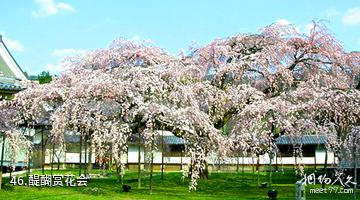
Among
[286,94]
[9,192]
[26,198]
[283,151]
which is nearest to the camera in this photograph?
[26,198]

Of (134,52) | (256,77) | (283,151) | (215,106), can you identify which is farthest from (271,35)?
(283,151)

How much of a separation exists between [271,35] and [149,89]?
6729 mm

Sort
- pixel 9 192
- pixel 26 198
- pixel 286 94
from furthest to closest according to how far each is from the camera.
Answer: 1. pixel 286 94
2. pixel 9 192
3. pixel 26 198

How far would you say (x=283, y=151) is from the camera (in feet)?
138

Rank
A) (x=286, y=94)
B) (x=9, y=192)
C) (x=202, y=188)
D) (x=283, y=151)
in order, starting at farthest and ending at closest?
(x=283, y=151), (x=202, y=188), (x=286, y=94), (x=9, y=192)

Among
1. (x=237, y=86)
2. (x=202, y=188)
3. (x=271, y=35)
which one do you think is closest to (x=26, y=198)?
(x=202, y=188)

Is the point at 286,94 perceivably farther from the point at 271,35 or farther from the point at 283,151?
the point at 283,151

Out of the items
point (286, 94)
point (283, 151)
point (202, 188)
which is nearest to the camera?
point (286, 94)

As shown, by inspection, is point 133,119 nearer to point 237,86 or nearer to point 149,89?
point 149,89

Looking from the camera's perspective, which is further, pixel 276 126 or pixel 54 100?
pixel 54 100

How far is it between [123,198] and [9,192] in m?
4.00

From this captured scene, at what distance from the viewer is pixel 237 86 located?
19.7 metres

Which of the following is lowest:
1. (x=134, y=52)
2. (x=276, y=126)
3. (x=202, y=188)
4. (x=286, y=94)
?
(x=202, y=188)

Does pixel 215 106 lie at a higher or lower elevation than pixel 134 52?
lower
